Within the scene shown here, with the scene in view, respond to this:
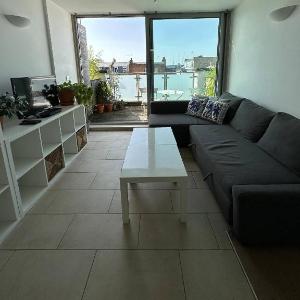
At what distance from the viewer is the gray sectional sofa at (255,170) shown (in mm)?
1637

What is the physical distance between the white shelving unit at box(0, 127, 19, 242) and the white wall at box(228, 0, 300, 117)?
2767 millimetres

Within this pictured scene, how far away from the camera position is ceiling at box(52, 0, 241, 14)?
3.92 m

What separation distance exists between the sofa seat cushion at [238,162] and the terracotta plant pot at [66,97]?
1.90m

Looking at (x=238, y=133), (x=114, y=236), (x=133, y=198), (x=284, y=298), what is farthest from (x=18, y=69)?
(x=284, y=298)

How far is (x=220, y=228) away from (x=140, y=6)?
151 inches

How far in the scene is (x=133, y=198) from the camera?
8.02ft

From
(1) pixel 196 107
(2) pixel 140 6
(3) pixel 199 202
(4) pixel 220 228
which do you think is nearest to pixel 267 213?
(4) pixel 220 228

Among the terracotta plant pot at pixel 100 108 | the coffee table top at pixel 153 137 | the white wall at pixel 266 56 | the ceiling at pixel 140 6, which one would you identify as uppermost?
the ceiling at pixel 140 6

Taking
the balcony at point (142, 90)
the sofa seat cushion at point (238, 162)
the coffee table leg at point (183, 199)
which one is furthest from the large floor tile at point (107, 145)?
the coffee table leg at point (183, 199)

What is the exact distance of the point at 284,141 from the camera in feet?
7.37

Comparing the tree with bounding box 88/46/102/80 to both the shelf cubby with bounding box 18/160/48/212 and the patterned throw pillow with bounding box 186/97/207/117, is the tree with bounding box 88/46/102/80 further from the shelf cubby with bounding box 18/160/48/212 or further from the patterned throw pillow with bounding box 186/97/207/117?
the shelf cubby with bounding box 18/160/48/212

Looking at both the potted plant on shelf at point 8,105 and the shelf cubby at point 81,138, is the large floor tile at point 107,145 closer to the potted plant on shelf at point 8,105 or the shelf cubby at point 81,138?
the shelf cubby at point 81,138

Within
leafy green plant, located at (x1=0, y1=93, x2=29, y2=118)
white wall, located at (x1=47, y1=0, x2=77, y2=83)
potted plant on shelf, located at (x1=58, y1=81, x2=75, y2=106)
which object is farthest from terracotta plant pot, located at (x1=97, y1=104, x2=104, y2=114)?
leafy green plant, located at (x1=0, y1=93, x2=29, y2=118)

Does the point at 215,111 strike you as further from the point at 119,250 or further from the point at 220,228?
the point at 119,250
